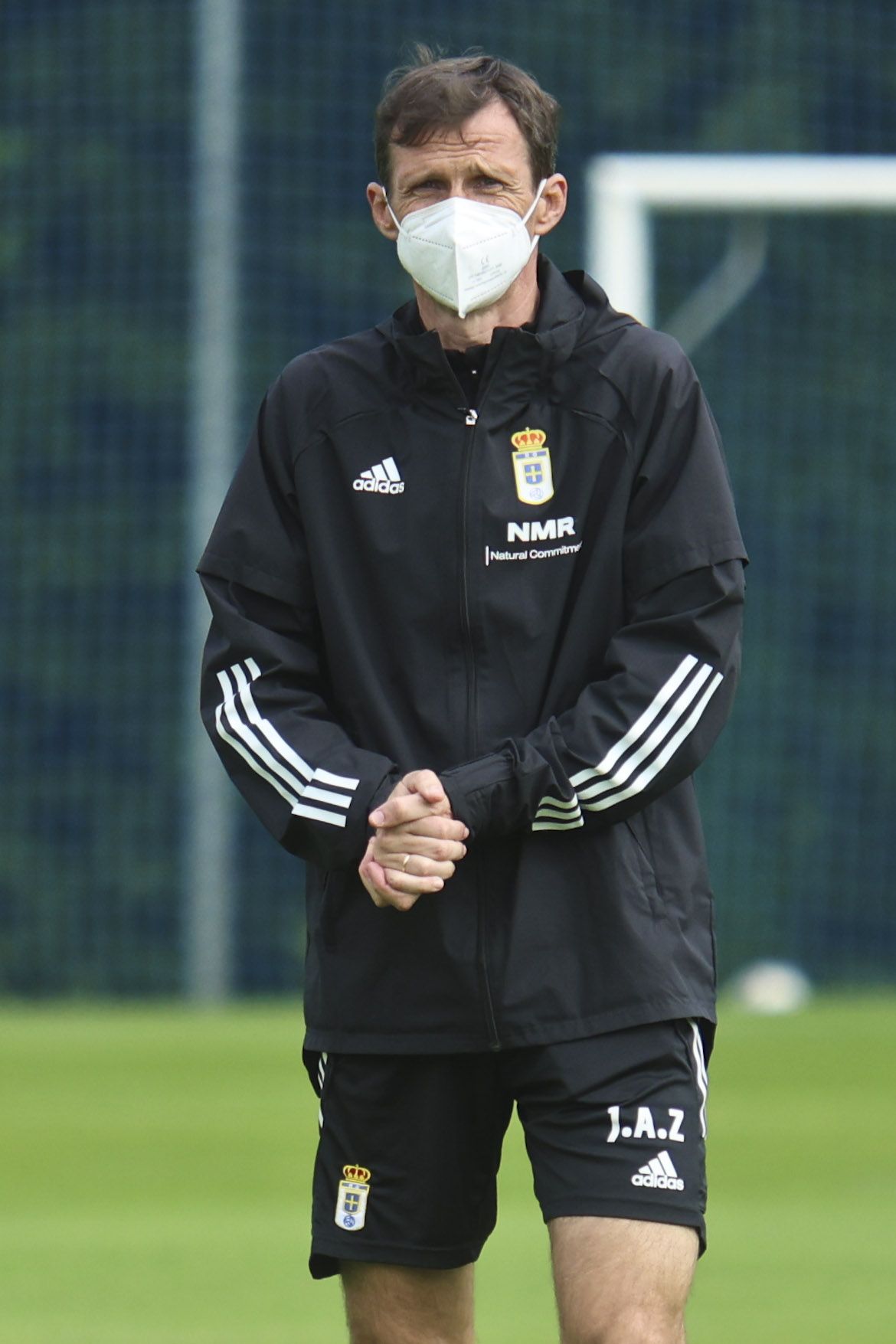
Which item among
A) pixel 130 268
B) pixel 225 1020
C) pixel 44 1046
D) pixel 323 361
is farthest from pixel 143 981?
pixel 323 361

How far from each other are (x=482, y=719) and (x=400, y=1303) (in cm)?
76

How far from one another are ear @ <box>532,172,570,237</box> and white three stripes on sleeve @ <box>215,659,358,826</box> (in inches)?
27.4

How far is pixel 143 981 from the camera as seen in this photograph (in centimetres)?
1188

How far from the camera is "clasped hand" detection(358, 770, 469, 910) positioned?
3084 millimetres

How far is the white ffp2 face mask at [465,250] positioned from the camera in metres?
3.28

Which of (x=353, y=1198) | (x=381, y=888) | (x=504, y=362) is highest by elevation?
(x=504, y=362)

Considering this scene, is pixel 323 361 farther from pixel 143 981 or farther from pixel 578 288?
pixel 143 981

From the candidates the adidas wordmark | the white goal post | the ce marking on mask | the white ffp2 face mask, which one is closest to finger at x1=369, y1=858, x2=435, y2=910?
the ce marking on mask

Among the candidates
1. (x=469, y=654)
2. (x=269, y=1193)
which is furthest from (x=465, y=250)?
(x=269, y=1193)

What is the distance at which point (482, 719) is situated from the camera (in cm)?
323

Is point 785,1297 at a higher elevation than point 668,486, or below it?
below

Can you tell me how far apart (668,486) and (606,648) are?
0.22 meters

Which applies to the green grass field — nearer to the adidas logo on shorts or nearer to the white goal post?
the adidas logo on shorts

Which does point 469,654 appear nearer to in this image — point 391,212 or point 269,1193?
point 391,212
